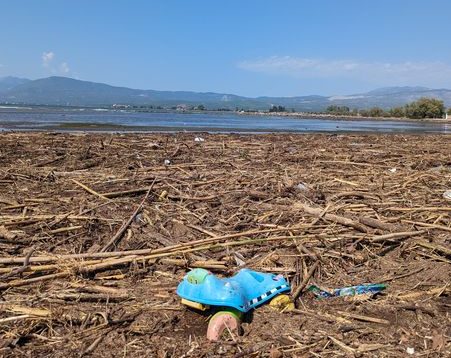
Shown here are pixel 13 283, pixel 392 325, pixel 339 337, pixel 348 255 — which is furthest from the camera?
pixel 348 255

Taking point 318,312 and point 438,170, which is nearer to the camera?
point 318,312

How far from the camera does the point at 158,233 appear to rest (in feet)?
18.1

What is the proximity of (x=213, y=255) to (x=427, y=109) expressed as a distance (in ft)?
304

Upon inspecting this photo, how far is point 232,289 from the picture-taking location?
12.0 feet

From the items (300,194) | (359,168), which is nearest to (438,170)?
(359,168)

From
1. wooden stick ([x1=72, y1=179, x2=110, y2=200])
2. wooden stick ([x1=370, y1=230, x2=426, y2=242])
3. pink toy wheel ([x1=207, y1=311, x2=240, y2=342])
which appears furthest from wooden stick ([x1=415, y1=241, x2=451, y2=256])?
wooden stick ([x1=72, y1=179, x2=110, y2=200])

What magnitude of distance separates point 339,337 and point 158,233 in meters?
2.68

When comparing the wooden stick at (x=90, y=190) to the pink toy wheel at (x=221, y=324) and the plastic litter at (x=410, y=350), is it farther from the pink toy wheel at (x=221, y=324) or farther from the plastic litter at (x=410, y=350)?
the plastic litter at (x=410, y=350)

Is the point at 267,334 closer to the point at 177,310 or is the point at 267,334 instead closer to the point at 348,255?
the point at 177,310

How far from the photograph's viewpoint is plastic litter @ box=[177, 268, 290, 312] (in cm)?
358

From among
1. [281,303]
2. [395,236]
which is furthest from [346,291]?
[395,236]

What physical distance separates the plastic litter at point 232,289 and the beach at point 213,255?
0.44 ft

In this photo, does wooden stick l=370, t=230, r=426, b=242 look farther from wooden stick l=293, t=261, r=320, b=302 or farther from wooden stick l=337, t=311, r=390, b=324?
wooden stick l=337, t=311, r=390, b=324

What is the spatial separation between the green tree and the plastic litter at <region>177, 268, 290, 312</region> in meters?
92.7
